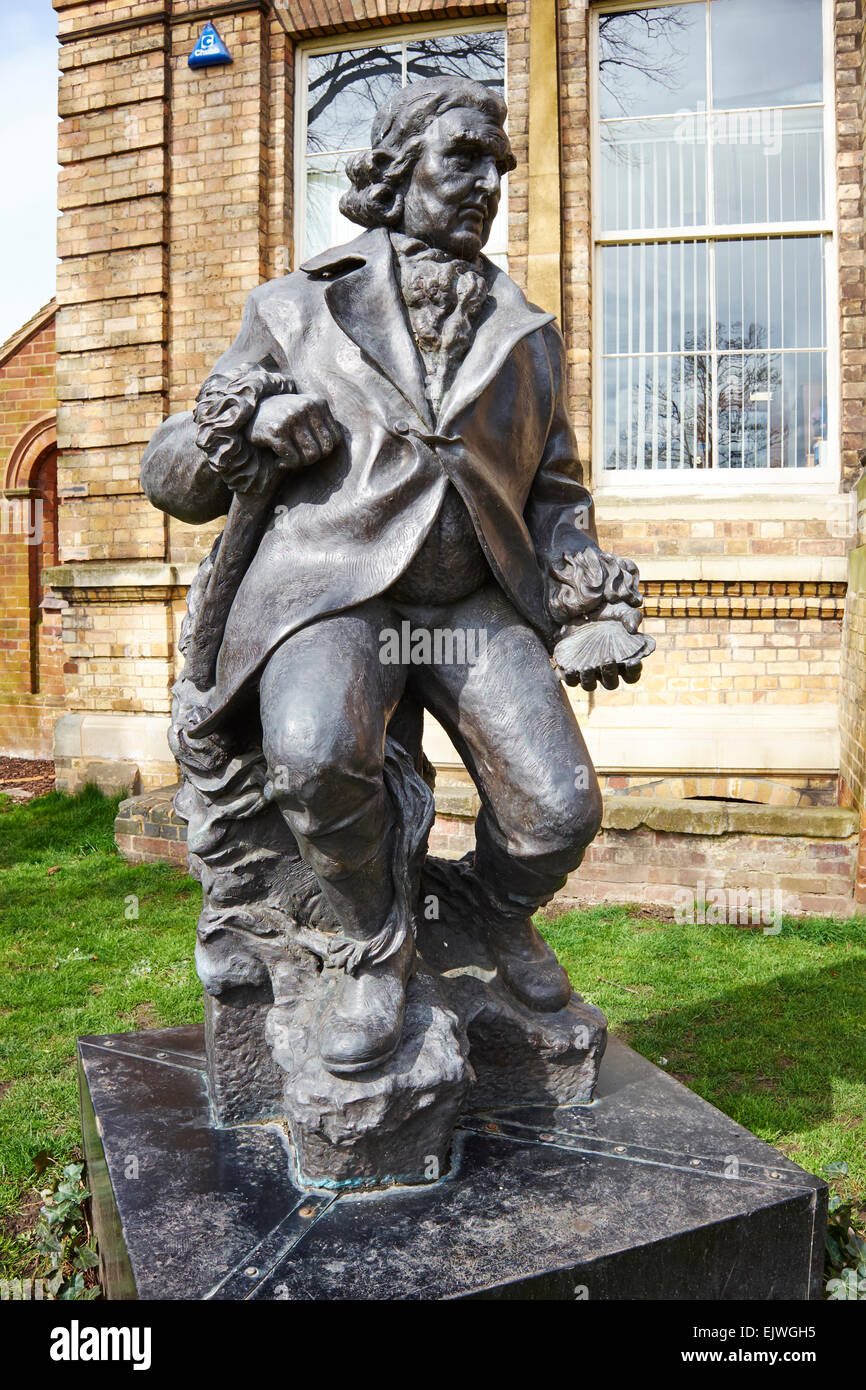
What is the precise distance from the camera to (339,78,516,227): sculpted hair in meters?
2.63

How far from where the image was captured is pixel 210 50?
816cm

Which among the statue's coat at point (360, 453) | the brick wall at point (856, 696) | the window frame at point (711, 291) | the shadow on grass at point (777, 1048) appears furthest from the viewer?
the window frame at point (711, 291)

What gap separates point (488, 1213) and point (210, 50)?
8340mm

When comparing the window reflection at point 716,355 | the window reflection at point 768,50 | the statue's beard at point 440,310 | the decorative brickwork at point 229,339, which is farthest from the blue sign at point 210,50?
the statue's beard at point 440,310

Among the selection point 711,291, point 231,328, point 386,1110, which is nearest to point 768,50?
point 711,291

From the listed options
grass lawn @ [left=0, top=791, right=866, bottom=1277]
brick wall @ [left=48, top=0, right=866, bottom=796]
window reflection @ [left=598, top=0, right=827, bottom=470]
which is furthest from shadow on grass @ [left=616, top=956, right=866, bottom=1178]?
window reflection @ [left=598, top=0, right=827, bottom=470]

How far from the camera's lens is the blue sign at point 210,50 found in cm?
814

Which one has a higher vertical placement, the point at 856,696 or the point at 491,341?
the point at 491,341

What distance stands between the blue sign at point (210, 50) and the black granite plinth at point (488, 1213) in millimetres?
7720

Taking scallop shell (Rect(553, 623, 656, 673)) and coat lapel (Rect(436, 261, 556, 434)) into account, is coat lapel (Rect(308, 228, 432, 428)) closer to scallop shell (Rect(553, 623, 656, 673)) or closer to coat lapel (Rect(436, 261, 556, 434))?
coat lapel (Rect(436, 261, 556, 434))

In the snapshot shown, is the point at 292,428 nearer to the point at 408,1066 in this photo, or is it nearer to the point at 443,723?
the point at 443,723

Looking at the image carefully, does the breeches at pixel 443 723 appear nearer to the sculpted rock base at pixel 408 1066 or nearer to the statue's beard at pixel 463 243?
the sculpted rock base at pixel 408 1066
